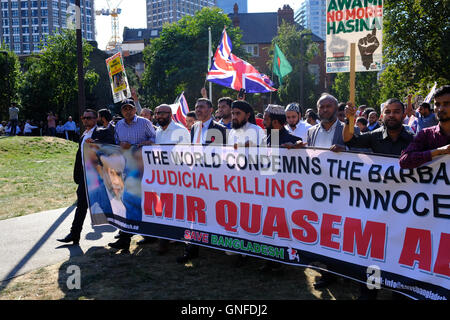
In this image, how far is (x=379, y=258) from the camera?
3824 mm

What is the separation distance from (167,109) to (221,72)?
16.5 feet

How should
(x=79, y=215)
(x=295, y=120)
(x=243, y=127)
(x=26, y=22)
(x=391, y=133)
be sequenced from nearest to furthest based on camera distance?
(x=391, y=133) → (x=243, y=127) → (x=79, y=215) → (x=295, y=120) → (x=26, y=22)

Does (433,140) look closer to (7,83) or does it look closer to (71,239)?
(71,239)

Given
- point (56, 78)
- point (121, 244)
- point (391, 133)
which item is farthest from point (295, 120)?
point (56, 78)

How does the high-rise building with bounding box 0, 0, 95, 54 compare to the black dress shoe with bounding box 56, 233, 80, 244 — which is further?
the high-rise building with bounding box 0, 0, 95, 54

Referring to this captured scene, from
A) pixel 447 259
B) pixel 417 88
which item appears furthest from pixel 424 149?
pixel 417 88

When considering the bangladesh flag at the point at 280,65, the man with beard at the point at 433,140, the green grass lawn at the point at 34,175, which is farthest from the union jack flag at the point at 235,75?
the man with beard at the point at 433,140

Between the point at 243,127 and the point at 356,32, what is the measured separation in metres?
1.66

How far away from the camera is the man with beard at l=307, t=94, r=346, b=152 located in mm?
4840

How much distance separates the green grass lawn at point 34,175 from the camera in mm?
9023

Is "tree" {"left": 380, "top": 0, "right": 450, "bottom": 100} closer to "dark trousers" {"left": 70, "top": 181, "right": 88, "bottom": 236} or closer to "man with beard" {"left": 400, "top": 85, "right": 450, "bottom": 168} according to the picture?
"man with beard" {"left": 400, "top": 85, "right": 450, "bottom": 168}

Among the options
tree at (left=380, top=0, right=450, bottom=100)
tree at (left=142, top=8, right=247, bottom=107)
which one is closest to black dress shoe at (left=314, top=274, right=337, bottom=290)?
tree at (left=380, top=0, right=450, bottom=100)

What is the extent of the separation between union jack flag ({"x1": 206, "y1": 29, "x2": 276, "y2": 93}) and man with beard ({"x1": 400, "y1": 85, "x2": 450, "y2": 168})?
7.22 meters

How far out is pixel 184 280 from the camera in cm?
480
